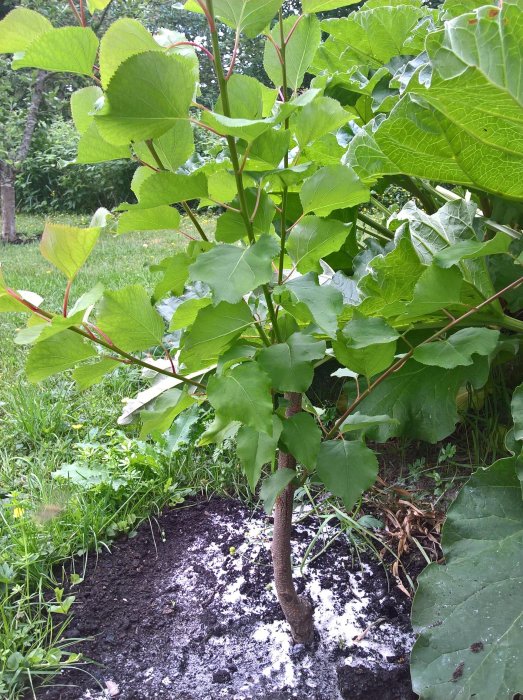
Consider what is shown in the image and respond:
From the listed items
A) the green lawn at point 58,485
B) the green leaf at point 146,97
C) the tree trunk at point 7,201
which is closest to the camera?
the green leaf at point 146,97

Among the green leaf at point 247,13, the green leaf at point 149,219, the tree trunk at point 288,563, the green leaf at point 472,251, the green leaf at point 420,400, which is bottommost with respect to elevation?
the tree trunk at point 288,563

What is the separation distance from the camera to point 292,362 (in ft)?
2.30

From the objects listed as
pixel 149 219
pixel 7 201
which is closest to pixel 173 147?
pixel 149 219

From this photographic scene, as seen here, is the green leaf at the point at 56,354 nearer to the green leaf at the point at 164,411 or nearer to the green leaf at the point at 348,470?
the green leaf at the point at 164,411

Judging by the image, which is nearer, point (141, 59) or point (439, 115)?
point (141, 59)

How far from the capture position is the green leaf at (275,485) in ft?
2.62

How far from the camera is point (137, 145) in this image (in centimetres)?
66

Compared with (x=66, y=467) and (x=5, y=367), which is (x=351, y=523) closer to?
(x=66, y=467)

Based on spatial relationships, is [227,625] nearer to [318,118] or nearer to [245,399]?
[245,399]

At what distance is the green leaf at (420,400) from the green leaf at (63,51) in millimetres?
766

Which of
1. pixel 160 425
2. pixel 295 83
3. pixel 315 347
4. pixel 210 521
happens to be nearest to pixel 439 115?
pixel 295 83

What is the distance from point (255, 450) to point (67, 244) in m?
0.34

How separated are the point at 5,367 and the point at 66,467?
1.09 m

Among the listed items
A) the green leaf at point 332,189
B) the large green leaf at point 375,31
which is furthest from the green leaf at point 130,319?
the large green leaf at point 375,31
